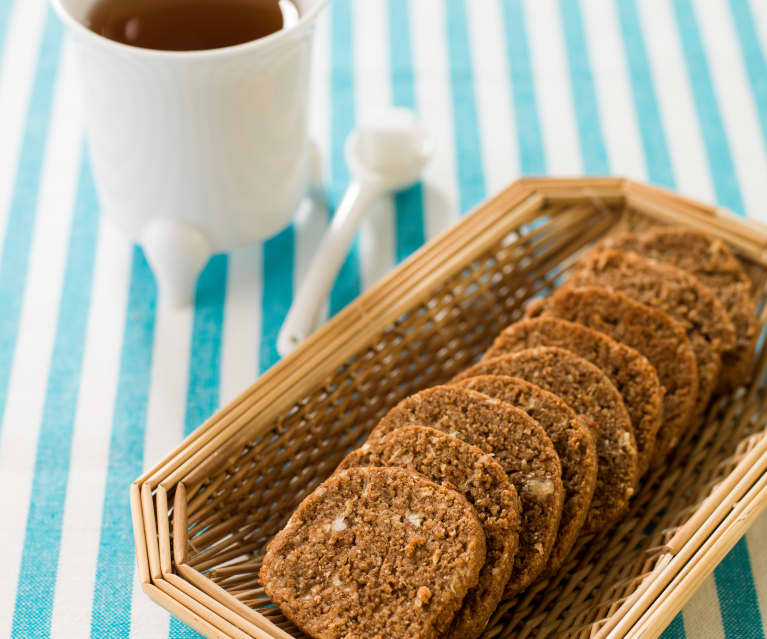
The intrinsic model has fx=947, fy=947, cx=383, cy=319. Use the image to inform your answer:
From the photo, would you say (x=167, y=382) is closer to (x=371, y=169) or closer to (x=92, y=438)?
(x=92, y=438)

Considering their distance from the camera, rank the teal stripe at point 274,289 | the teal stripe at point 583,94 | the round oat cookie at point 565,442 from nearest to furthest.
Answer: the round oat cookie at point 565,442, the teal stripe at point 274,289, the teal stripe at point 583,94

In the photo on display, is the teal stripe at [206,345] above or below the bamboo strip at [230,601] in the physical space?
below

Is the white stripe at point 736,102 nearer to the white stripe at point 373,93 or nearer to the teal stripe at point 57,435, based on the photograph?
the white stripe at point 373,93

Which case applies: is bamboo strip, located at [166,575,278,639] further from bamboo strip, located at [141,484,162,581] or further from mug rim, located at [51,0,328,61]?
mug rim, located at [51,0,328,61]

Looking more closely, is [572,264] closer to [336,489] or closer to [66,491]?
[336,489]

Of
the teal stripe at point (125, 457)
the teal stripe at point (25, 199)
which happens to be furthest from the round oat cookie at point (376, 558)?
the teal stripe at point (25, 199)

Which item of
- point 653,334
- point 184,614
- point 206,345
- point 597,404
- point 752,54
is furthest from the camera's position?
point 752,54

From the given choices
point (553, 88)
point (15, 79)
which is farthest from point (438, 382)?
point (15, 79)
